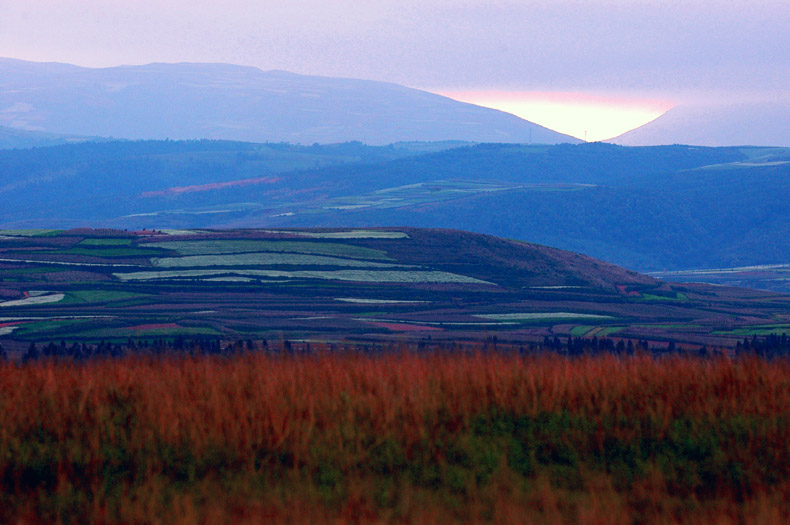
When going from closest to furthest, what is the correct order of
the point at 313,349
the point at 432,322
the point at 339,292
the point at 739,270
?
the point at 313,349 < the point at 432,322 < the point at 339,292 < the point at 739,270

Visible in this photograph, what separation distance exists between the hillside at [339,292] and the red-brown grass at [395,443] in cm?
1273

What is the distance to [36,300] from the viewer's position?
27.7m

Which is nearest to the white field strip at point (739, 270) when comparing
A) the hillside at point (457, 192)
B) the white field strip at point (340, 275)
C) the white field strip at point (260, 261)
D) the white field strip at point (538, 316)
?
the hillside at point (457, 192)

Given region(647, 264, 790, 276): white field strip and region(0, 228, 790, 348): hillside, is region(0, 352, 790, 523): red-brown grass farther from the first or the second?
region(647, 264, 790, 276): white field strip

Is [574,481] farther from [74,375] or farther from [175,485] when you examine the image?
A: [74,375]

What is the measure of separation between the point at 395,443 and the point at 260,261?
2783 cm

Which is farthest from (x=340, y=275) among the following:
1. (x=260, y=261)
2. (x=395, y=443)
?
(x=395, y=443)

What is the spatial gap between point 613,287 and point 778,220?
5440 cm

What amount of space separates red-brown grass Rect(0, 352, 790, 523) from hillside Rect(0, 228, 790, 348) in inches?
501

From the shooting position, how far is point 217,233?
40.1m

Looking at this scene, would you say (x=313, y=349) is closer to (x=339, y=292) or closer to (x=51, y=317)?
(x=51, y=317)

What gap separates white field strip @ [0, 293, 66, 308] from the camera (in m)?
26.9

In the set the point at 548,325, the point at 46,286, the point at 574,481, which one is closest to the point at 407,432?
the point at 574,481

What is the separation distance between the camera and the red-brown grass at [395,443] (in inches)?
263
